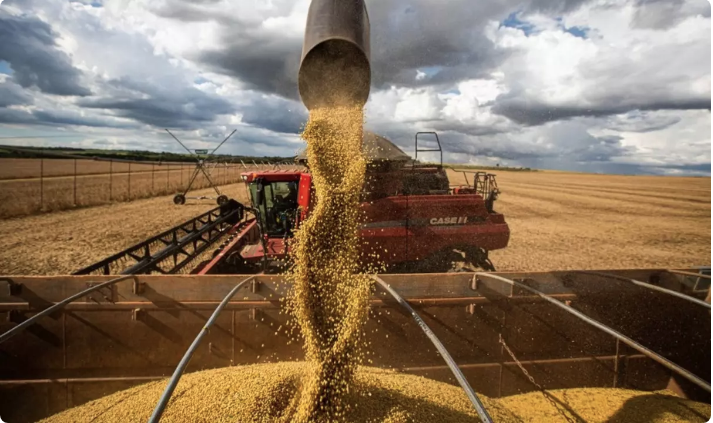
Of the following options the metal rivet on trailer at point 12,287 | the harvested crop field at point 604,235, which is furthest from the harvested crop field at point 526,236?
the metal rivet on trailer at point 12,287

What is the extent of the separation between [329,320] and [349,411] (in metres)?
0.62

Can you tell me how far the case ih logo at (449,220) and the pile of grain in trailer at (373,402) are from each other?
2041 millimetres

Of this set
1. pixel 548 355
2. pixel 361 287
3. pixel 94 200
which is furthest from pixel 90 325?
pixel 94 200

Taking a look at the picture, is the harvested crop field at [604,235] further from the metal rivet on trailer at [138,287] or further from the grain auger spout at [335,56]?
the metal rivet on trailer at [138,287]

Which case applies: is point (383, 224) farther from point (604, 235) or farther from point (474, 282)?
point (604, 235)

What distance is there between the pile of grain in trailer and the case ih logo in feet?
6.70

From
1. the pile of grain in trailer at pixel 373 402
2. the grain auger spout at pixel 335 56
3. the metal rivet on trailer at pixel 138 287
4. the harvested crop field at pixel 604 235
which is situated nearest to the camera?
the pile of grain in trailer at pixel 373 402

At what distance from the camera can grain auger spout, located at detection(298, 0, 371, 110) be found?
151 inches

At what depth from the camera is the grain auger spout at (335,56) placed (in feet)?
12.6

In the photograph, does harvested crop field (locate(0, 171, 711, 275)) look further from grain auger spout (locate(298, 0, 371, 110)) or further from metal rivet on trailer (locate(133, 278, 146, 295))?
grain auger spout (locate(298, 0, 371, 110))

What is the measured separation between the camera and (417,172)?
5598mm

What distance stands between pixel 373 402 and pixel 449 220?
276 centimetres

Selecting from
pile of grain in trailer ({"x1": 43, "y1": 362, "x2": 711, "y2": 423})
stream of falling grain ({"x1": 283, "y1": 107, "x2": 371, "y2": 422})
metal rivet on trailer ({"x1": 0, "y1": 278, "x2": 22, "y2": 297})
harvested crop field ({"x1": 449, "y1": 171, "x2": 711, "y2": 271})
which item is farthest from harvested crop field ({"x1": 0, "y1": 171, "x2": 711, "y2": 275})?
stream of falling grain ({"x1": 283, "y1": 107, "x2": 371, "y2": 422})

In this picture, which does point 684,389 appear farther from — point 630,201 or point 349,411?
point 630,201
